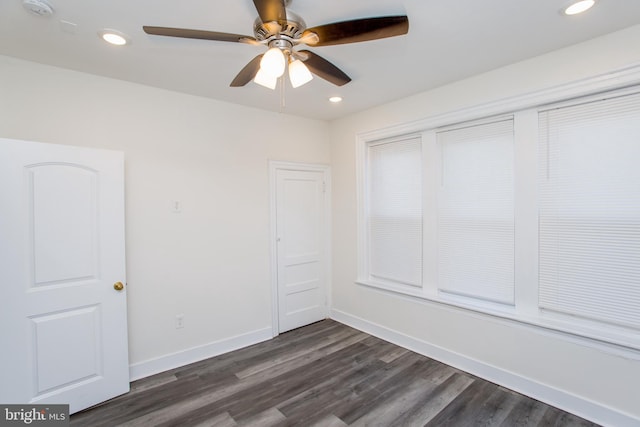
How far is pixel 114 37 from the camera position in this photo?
6.59 ft

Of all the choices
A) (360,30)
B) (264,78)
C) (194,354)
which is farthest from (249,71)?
(194,354)

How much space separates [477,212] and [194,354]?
3075mm

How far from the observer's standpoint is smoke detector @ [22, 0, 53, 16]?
5.43ft

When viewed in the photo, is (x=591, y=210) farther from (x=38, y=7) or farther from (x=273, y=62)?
(x=38, y=7)

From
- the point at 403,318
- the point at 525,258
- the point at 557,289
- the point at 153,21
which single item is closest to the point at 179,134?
the point at 153,21

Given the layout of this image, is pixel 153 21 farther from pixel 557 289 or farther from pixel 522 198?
pixel 557 289

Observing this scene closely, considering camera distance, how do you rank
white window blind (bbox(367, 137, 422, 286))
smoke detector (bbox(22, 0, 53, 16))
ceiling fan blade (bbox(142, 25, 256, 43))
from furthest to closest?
1. white window blind (bbox(367, 137, 422, 286))
2. smoke detector (bbox(22, 0, 53, 16))
3. ceiling fan blade (bbox(142, 25, 256, 43))

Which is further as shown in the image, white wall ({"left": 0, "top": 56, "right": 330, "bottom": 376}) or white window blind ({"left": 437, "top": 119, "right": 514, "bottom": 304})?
white window blind ({"left": 437, "top": 119, "right": 514, "bottom": 304})

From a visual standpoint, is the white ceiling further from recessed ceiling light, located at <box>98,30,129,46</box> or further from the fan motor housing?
the fan motor housing

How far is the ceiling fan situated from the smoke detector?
2.27 feet

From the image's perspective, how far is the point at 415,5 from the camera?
1.75 metres

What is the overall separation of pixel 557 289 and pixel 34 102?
428 centimetres

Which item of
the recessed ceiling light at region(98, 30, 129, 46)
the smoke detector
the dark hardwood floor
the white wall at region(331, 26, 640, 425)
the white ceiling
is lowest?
the dark hardwood floor

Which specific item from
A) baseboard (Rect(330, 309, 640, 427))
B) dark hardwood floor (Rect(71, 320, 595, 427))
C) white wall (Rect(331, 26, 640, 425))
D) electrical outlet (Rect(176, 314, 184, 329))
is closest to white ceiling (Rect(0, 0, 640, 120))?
white wall (Rect(331, 26, 640, 425))
